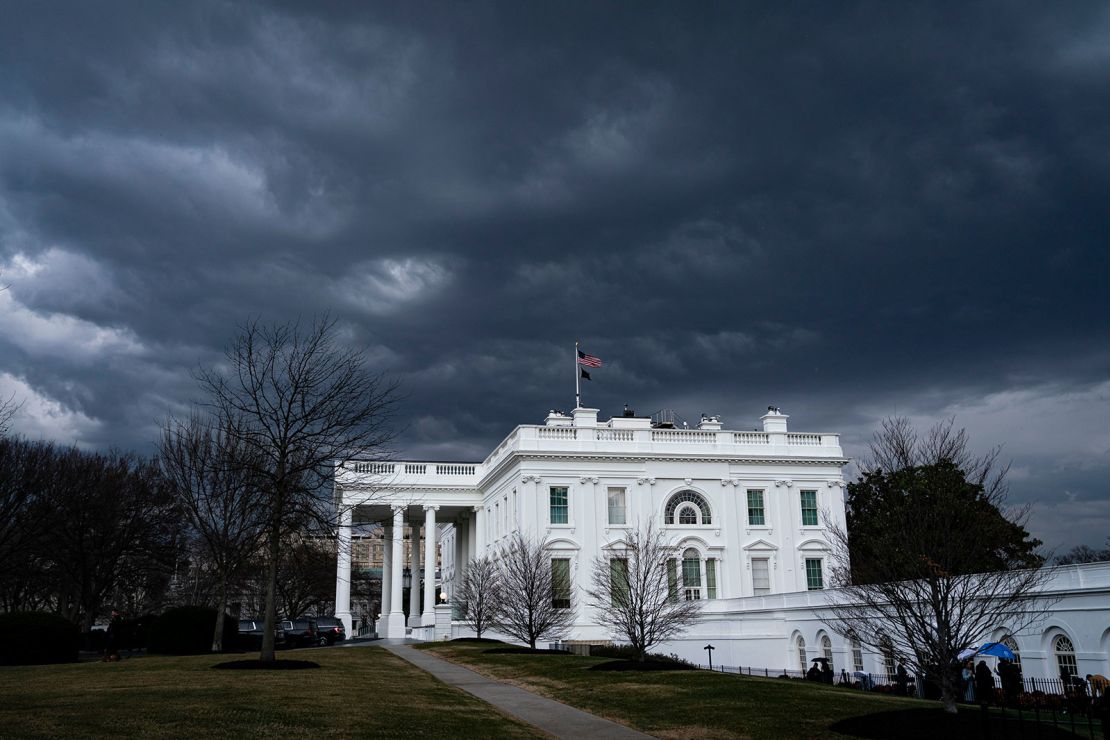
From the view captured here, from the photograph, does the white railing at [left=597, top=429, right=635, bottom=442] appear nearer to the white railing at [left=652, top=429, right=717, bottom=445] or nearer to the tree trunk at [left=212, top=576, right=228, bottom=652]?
the white railing at [left=652, top=429, right=717, bottom=445]

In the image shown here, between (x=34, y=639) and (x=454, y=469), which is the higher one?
(x=454, y=469)

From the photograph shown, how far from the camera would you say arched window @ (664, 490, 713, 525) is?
178 ft

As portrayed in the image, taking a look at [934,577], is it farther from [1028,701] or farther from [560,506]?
[560,506]

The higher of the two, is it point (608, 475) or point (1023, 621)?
point (608, 475)

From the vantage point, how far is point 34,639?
30500 mm

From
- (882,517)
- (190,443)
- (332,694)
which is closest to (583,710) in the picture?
(332,694)

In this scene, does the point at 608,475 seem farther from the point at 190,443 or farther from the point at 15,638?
the point at 15,638

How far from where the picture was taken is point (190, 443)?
43594 mm

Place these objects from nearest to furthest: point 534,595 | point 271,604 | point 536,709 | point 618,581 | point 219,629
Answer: point 536,709, point 271,604, point 219,629, point 534,595, point 618,581

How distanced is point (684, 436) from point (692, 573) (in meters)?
8.32

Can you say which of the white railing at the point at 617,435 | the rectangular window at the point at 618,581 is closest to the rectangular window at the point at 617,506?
the white railing at the point at 617,435

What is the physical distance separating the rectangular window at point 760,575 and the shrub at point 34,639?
36826 millimetres

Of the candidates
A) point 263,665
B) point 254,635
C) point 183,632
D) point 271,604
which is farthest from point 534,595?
point 263,665

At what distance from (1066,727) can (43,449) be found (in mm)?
52242
